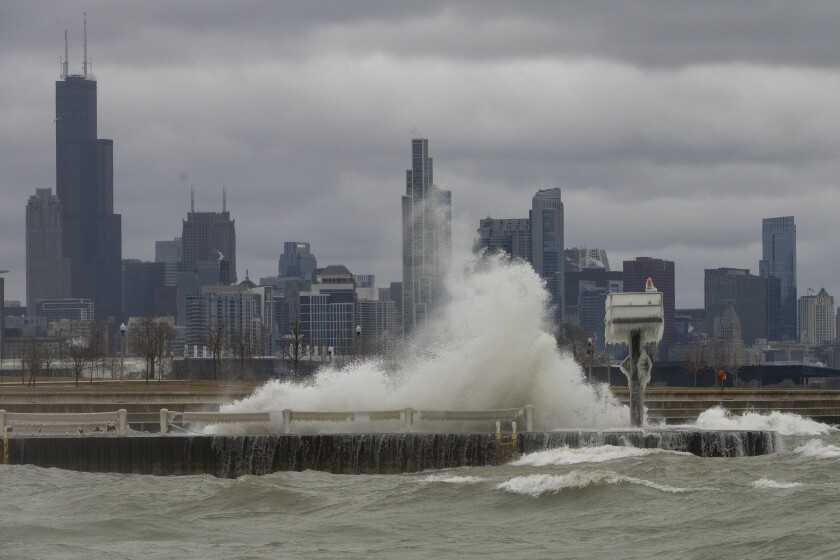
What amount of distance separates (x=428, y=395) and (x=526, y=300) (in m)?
3.45

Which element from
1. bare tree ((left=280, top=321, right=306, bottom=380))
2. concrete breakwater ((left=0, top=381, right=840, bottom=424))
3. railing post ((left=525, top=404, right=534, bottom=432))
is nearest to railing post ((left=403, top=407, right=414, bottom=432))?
railing post ((left=525, top=404, right=534, bottom=432))

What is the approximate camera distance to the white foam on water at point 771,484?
27.6 m

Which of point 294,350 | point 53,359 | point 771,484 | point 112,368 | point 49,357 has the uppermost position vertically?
point 294,350

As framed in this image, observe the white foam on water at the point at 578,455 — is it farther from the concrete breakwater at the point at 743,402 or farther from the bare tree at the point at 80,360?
the bare tree at the point at 80,360

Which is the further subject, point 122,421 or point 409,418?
point 122,421

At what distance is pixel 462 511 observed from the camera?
26.9 metres

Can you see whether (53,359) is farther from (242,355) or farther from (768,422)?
(768,422)

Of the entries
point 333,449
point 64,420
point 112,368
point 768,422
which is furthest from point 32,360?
point 333,449

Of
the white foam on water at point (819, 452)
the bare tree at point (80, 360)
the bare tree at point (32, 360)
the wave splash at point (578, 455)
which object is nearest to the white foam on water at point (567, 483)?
the wave splash at point (578, 455)

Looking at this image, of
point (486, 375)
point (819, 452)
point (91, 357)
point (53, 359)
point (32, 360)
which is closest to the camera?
point (819, 452)

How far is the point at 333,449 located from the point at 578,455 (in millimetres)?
5342

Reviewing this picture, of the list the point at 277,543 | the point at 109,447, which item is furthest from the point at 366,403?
the point at 277,543

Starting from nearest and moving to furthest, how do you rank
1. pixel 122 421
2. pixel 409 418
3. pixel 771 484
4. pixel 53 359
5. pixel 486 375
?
pixel 771 484
pixel 409 418
pixel 122 421
pixel 486 375
pixel 53 359

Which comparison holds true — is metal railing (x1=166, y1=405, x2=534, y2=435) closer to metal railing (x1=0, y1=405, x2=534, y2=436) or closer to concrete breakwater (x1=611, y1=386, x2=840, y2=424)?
metal railing (x1=0, y1=405, x2=534, y2=436)
